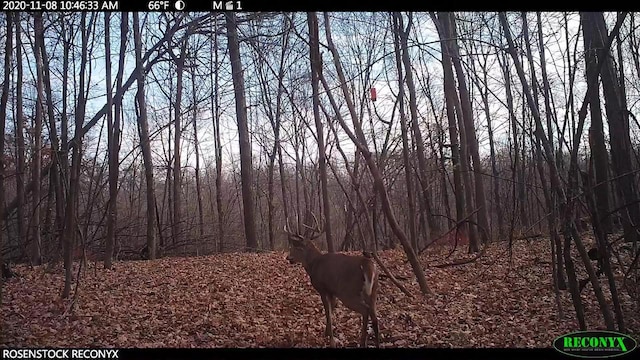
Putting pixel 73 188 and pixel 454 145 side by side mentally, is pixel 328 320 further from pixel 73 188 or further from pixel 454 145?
pixel 454 145

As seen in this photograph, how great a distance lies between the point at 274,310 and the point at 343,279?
2.86ft

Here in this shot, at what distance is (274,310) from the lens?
14.6ft

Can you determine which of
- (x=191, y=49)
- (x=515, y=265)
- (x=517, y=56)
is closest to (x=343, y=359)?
(x=517, y=56)

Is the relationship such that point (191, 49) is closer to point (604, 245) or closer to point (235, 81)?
point (235, 81)

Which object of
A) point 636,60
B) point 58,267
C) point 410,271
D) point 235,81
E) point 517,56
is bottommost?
point 410,271

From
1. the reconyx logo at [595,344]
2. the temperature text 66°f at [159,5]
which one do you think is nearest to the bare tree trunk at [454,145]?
the reconyx logo at [595,344]

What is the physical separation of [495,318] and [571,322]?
0.56 meters

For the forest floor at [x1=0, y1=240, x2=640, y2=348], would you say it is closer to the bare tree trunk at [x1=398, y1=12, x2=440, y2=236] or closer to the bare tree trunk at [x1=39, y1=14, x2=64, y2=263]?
the bare tree trunk at [x1=39, y1=14, x2=64, y2=263]

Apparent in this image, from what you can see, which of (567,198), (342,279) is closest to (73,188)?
(342,279)

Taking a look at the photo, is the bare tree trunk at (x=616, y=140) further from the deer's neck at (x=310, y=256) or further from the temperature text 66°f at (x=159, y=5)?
the temperature text 66°f at (x=159, y=5)

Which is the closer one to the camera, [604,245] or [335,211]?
[604,245]

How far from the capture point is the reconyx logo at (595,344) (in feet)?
8.80

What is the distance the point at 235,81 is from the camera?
27.9 ft

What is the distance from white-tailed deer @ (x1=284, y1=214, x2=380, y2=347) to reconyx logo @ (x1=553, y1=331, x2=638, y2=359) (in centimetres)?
121
